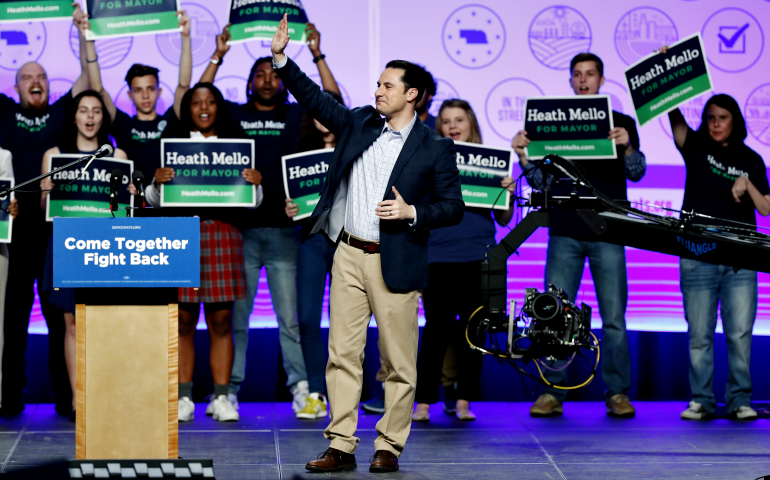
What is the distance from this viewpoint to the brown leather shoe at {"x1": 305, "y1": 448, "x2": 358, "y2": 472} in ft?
12.7

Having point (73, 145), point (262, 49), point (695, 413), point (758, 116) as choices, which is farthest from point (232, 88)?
point (758, 116)

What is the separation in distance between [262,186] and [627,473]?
2719 millimetres

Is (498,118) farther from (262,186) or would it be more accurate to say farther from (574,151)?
(262,186)

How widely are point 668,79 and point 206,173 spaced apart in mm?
2885

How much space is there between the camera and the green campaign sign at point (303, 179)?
532cm

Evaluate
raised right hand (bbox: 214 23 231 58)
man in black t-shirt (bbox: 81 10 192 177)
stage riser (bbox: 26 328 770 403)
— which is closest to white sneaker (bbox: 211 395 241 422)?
stage riser (bbox: 26 328 770 403)

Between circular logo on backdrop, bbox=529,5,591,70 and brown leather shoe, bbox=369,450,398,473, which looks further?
circular logo on backdrop, bbox=529,5,591,70

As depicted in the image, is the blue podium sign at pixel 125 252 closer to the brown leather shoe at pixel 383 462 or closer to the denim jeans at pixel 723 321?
the brown leather shoe at pixel 383 462

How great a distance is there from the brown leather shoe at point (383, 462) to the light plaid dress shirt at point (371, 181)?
943mm

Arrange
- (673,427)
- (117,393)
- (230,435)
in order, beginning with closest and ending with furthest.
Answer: (117,393)
(230,435)
(673,427)

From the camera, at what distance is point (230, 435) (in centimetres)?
478

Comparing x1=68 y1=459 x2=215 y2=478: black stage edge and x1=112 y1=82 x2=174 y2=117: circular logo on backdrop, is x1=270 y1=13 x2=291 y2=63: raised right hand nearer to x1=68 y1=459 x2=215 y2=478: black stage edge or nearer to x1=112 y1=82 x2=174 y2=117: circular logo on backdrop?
x1=68 y1=459 x2=215 y2=478: black stage edge

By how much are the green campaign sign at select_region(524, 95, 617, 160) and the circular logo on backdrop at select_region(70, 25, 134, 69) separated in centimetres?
274

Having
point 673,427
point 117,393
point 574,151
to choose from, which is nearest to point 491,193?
point 574,151
